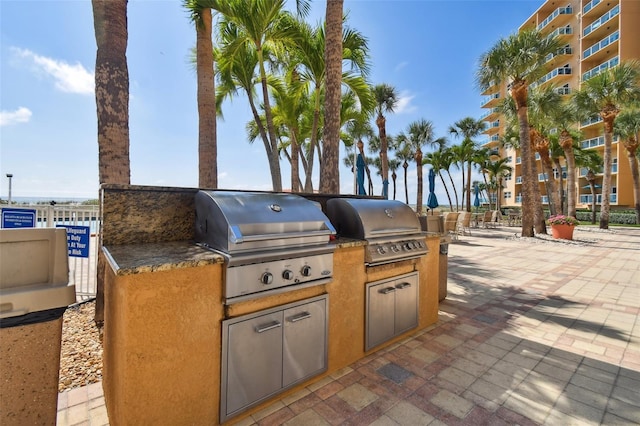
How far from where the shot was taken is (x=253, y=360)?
1.83 metres

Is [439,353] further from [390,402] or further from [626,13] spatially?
[626,13]

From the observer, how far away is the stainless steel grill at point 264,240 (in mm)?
1740

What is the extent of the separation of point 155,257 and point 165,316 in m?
0.34

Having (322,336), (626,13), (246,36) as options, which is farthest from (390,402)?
(626,13)

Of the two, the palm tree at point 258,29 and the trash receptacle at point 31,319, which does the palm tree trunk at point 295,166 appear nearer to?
the palm tree at point 258,29

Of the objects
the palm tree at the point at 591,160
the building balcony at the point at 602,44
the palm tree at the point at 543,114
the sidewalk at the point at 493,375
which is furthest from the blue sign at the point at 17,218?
the building balcony at the point at 602,44

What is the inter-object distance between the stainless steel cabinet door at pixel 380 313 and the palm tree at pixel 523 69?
1270 cm

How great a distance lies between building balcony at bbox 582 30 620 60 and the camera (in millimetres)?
24759

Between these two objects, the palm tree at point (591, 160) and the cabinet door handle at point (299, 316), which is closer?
the cabinet door handle at point (299, 316)

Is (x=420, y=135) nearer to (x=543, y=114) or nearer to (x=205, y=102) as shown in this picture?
(x=543, y=114)

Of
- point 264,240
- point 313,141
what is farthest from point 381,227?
point 313,141

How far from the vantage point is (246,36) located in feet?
22.7

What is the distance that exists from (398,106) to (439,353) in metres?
17.9

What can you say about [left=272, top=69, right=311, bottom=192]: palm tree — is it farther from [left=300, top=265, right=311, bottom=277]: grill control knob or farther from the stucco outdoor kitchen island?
[left=300, top=265, right=311, bottom=277]: grill control knob
